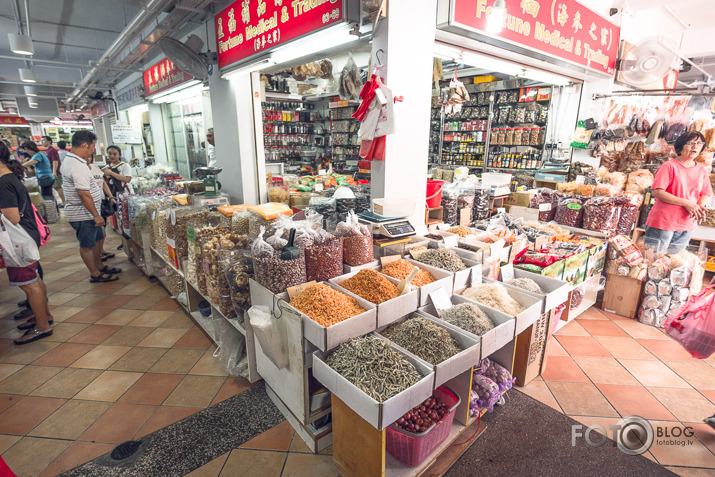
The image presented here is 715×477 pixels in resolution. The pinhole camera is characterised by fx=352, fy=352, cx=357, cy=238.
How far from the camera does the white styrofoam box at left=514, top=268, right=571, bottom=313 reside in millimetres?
2180

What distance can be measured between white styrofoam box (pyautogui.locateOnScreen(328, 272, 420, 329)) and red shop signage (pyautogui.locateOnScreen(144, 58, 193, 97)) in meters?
4.47

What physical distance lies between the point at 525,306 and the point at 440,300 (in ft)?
1.88

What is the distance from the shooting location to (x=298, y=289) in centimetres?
202

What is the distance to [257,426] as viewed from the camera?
2.19m

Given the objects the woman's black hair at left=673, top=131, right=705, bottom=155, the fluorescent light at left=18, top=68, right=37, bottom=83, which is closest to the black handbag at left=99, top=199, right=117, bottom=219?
the woman's black hair at left=673, top=131, right=705, bottom=155

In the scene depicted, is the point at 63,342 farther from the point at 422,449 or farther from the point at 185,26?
the point at 185,26

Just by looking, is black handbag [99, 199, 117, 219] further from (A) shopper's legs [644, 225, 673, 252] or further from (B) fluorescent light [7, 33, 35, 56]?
(A) shopper's legs [644, 225, 673, 252]

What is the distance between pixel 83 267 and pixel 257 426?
15.0 ft

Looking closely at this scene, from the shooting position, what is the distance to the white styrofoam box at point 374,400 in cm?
133

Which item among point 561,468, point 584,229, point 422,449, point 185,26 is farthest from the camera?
point 185,26

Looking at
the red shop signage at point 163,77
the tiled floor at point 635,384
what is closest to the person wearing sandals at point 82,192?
the red shop signage at point 163,77

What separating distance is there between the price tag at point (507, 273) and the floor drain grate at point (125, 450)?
256 cm

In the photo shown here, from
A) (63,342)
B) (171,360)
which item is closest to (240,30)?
(171,360)

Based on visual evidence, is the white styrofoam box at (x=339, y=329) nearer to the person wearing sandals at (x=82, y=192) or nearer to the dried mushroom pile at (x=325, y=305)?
the dried mushroom pile at (x=325, y=305)
